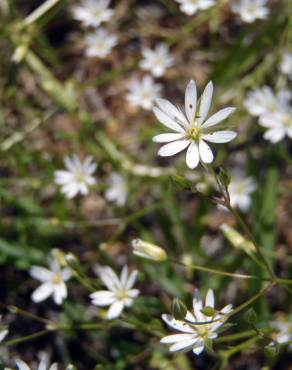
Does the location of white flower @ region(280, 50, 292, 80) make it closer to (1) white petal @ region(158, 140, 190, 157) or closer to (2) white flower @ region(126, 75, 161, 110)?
(2) white flower @ region(126, 75, 161, 110)

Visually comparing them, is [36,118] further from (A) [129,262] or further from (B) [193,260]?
(B) [193,260]

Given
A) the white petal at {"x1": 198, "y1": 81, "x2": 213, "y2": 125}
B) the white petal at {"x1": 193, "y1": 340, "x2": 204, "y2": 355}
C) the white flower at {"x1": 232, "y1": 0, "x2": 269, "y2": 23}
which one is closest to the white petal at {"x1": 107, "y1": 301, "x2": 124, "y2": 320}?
the white petal at {"x1": 193, "y1": 340, "x2": 204, "y2": 355}

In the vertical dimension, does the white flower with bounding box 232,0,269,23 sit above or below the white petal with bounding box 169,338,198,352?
above

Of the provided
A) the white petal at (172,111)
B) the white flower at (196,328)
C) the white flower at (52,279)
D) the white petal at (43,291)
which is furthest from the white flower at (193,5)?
the white flower at (196,328)

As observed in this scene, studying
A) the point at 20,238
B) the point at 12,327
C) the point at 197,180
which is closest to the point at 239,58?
the point at 197,180

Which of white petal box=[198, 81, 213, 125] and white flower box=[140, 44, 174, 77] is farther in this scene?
white flower box=[140, 44, 174, 77]

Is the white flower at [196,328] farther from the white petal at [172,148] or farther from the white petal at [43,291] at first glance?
the white petal at [43,291]
